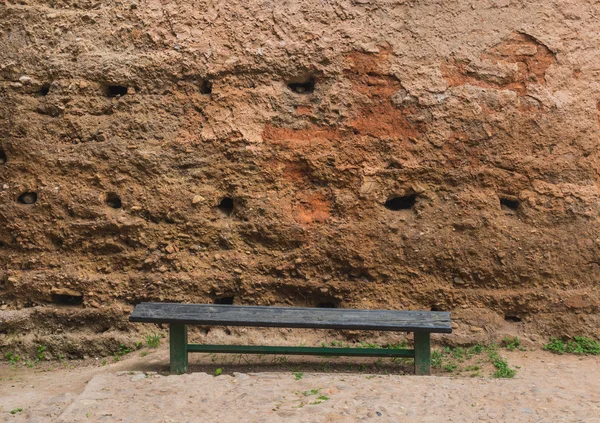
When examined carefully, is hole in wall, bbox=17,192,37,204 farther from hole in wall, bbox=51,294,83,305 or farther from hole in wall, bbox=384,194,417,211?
hole in wall, bbox=384,194,417,211

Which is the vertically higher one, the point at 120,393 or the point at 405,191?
the point at 405,191

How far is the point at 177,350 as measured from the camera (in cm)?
394

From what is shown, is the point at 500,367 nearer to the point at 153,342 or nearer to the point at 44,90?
the point at 153,342


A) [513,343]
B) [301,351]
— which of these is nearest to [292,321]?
[301,351]

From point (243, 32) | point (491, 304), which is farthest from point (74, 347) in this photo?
point (491, 304)

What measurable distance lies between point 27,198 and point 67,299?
31.1 inches

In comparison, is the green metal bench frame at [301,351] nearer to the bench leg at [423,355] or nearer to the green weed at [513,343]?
the bench leg at [423,355]

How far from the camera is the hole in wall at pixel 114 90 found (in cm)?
473

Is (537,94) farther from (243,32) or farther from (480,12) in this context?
(243,32)

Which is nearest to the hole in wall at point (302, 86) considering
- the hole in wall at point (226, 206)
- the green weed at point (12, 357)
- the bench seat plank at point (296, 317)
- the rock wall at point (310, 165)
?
the rock wall at point (310, 165)

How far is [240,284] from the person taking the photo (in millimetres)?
4516

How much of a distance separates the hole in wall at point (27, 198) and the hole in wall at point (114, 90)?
2.98 ft

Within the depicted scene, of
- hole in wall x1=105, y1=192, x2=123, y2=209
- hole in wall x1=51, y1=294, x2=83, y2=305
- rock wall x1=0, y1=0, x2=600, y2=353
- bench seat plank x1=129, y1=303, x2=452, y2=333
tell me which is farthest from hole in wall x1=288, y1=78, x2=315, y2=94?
hole in wall x1=51, y1=294, x2=83, y2=305

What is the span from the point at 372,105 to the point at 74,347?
2.71 m
